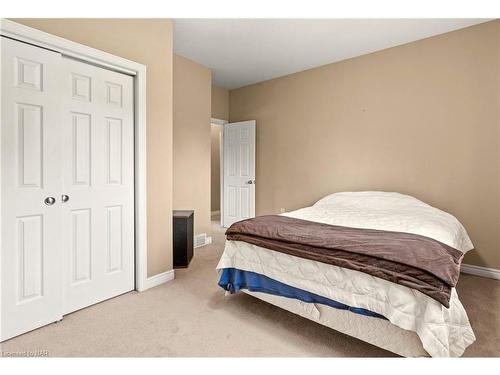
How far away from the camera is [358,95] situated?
3744mm

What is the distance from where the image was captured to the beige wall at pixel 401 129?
2891mm

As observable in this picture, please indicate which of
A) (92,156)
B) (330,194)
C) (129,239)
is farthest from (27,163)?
(330,194)

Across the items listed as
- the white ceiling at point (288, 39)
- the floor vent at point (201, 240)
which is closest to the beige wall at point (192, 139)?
Answer: the floor vent at point (201, 240)

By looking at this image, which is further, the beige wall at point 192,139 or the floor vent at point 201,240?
the floor vent at point 201,240

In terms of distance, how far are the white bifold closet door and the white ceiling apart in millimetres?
1261

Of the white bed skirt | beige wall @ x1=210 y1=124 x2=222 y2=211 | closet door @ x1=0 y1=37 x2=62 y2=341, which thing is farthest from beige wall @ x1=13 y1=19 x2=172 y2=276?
beige wall @ x1=210 y1=124 x2=222 y2=211

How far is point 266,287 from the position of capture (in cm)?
207

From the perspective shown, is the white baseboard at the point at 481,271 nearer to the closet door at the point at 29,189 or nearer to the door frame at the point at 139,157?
the door frame at the point at 139,157

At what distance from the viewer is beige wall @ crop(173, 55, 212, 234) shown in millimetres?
3787

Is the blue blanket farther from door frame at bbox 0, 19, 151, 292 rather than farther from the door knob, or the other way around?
the door knob

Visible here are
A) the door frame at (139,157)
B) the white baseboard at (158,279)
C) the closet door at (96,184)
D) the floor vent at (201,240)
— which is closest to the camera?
the closet door at (96,184)

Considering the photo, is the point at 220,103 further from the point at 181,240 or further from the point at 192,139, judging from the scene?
the point at 181,240

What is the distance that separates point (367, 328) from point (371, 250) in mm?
450
